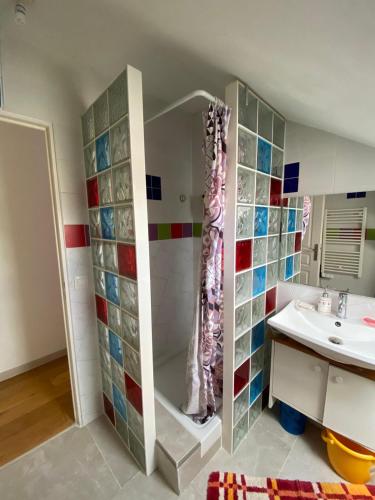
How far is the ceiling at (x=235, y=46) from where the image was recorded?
611mm

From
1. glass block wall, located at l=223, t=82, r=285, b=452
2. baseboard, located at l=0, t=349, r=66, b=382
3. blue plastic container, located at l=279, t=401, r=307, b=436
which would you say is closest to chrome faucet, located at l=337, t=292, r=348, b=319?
glass block wall, located at l=223, t=82, r=285, b=452

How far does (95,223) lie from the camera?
1.34 metres

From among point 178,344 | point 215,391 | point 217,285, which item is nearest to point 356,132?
point 217,285

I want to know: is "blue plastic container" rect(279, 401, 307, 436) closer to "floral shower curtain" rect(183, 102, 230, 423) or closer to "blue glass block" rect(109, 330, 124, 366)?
"floral shower curtain" rect(183, 102, 230, 423)

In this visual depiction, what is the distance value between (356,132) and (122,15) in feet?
4.01

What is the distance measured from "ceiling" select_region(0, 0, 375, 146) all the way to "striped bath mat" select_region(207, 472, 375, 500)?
6.15 ft

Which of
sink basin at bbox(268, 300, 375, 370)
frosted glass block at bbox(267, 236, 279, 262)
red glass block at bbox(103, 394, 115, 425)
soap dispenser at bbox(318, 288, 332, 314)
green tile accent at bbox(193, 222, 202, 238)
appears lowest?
red glass block at bbox(103, 394, 115, 425)

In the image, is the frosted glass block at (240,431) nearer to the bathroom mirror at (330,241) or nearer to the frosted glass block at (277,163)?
the bathroom mirror at (330,241)

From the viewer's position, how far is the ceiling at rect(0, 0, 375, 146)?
61 cm

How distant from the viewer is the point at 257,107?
4.04ft

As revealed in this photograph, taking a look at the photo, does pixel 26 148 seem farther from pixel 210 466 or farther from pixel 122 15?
pixel 210 466

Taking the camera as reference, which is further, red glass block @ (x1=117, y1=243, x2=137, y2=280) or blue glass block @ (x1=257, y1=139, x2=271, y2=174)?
blue glass block @ (x1=257, y1=139, x2=271, y2=174)

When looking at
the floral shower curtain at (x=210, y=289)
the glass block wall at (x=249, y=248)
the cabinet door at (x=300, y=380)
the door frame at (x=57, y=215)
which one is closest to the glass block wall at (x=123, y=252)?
the door frame at (x=57, y=215)

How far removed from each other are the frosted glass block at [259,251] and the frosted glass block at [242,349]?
0.47m
